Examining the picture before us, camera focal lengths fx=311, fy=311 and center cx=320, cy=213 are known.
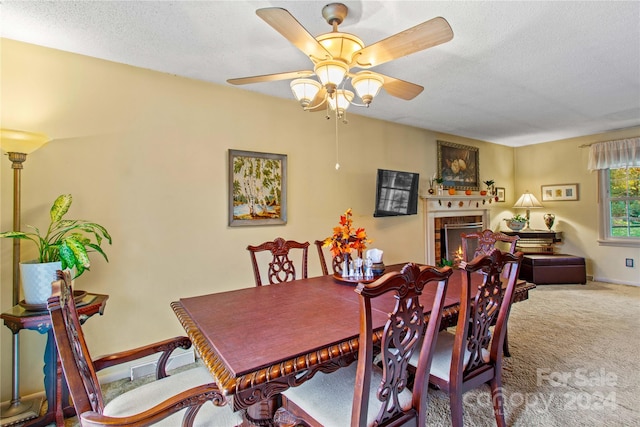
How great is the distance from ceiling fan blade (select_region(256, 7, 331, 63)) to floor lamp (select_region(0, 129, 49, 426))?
1704 millimetres

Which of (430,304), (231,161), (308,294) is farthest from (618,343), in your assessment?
(231,161)

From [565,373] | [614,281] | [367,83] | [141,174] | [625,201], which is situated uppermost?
[367,83]

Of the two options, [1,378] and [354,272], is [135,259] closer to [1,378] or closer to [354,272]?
[1,378]

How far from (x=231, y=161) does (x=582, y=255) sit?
6004mm

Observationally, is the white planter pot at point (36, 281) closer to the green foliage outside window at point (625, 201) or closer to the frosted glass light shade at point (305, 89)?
the frosted glass light shade at point (305, 89)

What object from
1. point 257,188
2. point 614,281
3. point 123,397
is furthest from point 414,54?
point 614,281

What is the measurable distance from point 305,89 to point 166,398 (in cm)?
174

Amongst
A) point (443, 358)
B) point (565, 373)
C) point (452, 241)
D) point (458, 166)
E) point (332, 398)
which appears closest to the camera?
point (332, 398)

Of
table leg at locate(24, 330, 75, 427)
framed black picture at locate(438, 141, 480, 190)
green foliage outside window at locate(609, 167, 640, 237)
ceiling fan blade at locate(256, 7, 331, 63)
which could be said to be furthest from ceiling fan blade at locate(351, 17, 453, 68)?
green foliage outside window at locate(609, 167, 640, 237)

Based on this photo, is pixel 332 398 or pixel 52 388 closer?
pixel 332 398

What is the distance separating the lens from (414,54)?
239 centimetres

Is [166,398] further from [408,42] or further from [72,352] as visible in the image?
[408,42]

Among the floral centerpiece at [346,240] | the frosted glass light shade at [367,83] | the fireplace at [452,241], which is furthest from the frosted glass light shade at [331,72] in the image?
the fireplace at [452,241]

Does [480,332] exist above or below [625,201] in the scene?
below
